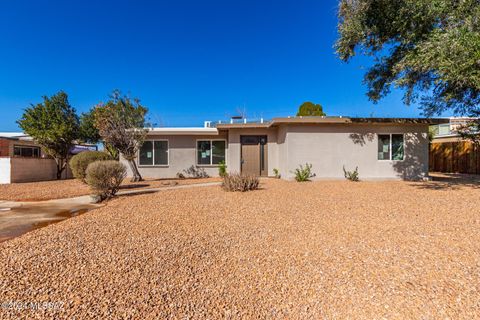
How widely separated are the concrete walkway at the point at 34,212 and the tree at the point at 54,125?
8.13 m

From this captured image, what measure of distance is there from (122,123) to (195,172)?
4911 mm

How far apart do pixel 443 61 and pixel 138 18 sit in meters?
13.7

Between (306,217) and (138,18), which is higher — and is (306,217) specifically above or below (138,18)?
below

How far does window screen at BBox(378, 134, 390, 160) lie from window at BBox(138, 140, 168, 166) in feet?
37.8

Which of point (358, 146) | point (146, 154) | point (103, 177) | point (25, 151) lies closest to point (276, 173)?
point (358, 146)

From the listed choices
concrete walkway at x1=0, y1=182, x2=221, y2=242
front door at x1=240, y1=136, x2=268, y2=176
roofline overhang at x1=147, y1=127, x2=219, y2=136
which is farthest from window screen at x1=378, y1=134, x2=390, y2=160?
concrete walkway at x1=0, y1=182, x2=221, y2=242

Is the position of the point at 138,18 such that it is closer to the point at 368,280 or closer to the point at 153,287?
the point at 153,287

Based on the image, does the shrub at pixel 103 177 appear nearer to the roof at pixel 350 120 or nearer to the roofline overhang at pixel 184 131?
the roofline overhang at pixel 184 131

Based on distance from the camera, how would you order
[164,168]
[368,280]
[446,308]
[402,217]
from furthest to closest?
[164,168], [402,217], [368,280], [446,308]

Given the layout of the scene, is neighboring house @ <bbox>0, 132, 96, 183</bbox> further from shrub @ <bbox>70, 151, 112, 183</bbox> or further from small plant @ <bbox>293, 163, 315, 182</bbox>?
small plant @ <bbox>293, 163, 315, 182</bbox>

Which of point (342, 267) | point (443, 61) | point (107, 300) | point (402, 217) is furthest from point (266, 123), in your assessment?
point (107, 300)

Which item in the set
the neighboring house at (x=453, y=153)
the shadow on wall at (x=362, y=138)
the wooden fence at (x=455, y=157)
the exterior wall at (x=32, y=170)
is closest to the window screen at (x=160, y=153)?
the exterior wall at (x=32, y=170)

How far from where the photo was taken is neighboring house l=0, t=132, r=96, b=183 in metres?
12.9

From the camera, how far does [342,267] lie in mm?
3031
